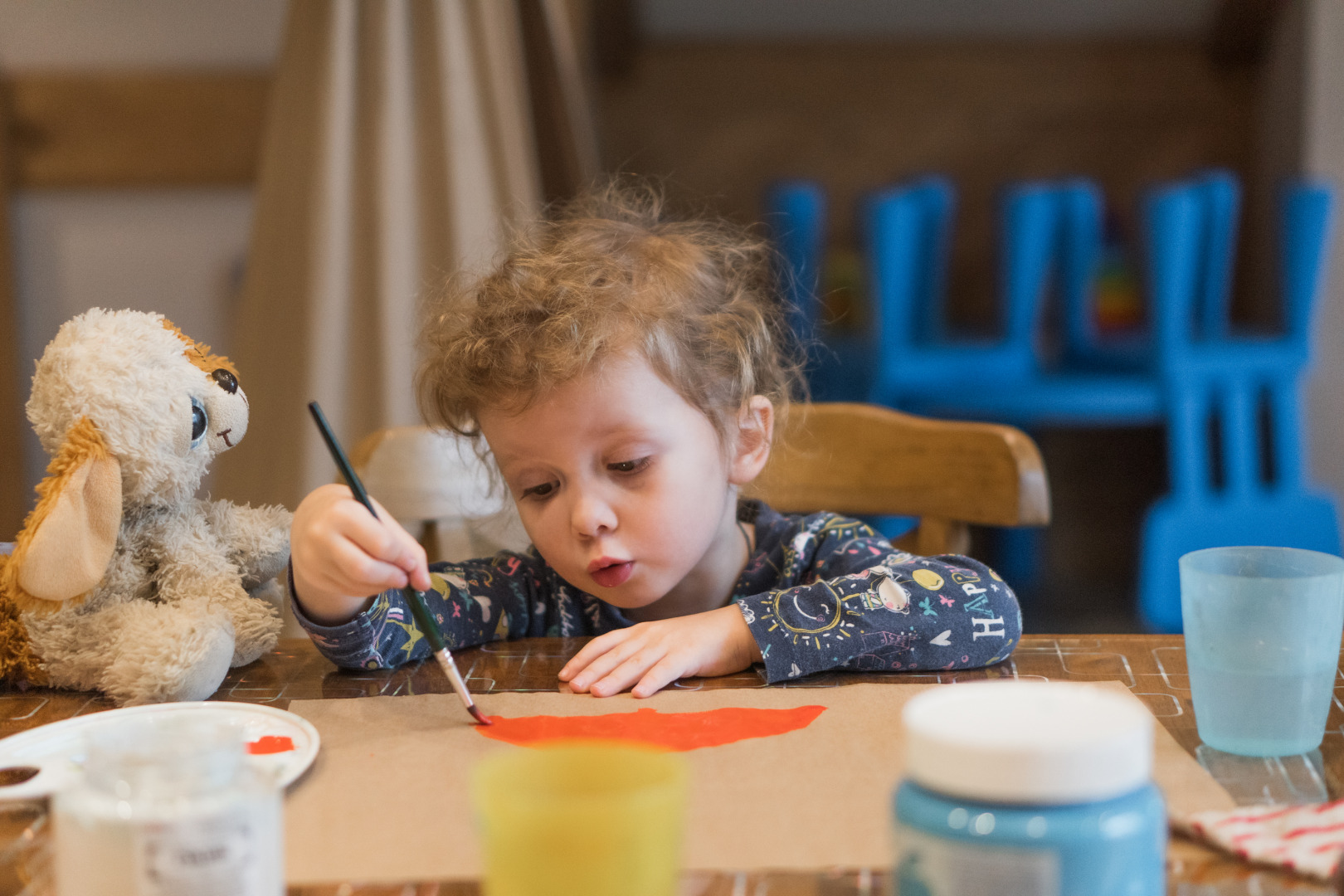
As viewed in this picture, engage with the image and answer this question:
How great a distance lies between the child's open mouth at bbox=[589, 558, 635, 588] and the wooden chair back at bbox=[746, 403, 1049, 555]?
0.94ft

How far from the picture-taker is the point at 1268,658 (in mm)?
540

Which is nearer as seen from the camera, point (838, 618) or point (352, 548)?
point (352, 548)

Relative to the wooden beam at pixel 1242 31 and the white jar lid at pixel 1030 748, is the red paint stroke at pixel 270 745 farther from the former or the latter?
the wooden beam at pixel 1242 31

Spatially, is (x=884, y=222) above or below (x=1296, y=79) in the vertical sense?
below

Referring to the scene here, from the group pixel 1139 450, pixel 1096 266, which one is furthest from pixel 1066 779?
pixel 1139 450

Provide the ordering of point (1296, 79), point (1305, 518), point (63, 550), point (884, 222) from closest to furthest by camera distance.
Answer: point (63, 550) → point (884, 222) → point (1305, 518) → point (1296, 79)

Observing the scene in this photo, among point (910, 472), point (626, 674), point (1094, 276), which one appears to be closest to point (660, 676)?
point (626, 674)

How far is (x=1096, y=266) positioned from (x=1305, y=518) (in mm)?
698

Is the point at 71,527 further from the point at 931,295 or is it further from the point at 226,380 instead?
the point at 931,295

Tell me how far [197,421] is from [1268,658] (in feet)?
2.01

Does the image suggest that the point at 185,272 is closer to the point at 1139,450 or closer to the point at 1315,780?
the point at 1315,780

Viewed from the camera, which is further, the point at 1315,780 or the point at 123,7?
the point at 123,7

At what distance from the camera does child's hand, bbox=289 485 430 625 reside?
0.60m

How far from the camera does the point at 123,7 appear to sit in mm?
1823
